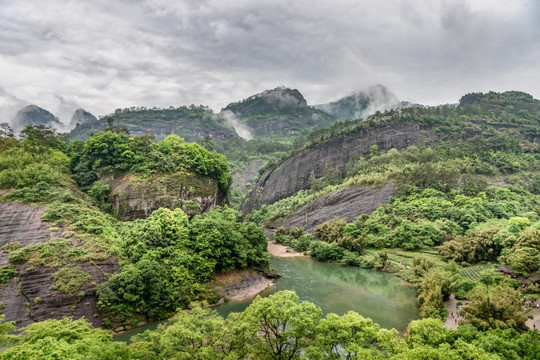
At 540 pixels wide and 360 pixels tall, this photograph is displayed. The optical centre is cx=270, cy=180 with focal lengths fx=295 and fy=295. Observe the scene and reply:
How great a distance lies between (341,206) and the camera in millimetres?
75688

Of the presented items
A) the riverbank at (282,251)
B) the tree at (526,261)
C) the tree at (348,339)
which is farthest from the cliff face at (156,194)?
the tree at (526,261)

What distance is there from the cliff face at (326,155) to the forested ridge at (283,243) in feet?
21.9

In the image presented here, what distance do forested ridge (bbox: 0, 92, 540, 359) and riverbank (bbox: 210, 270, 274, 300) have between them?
140cm

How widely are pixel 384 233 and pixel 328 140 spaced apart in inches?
2076

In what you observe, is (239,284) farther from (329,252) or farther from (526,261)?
(526,261)

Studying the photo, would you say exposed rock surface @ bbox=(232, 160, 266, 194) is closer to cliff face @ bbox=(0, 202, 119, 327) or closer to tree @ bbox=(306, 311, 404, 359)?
cliff face @ bbox=(0, 202, 119, 327)

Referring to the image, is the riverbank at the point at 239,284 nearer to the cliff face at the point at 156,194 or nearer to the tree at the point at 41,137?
the cliff face at the point at 156,194

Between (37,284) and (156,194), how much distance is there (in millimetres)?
19793

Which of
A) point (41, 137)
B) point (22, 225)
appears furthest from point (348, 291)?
point (41, 137)

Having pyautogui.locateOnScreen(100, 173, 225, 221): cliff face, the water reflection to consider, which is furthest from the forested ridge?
the water reflection

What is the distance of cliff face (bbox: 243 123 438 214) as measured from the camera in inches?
3807

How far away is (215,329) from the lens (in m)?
19.1

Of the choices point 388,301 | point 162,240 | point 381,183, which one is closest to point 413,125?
point 381,183

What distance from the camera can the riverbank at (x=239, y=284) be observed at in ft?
124
